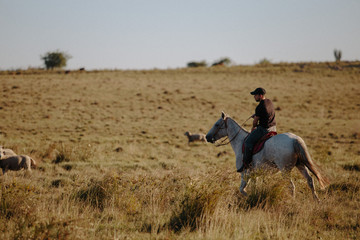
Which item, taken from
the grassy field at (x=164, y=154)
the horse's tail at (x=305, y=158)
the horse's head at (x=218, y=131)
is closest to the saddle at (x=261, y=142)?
the horse's tail at (x=305, y=158)

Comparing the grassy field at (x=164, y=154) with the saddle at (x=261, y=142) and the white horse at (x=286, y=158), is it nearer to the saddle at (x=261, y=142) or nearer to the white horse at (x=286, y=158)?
the white horse at (x=286, y=158)

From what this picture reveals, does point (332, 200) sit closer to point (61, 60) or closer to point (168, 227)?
point (168, 227)

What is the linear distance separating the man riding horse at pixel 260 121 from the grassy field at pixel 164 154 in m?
1.01

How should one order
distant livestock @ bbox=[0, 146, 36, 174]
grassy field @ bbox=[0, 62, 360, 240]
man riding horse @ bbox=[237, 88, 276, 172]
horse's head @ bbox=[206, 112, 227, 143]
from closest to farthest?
1. grassy field @ bbox=[0, 62, 360, 240]
2. man riding horse @ bbox=[237, 88, 276, 172]
3. horse's head @ bbox=[206, 112, 227, 143]
4. distant livestock @ bbox=[0, 146, 36, 174]

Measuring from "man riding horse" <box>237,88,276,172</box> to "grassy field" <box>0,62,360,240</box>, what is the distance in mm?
1014

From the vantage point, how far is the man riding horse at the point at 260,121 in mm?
8273

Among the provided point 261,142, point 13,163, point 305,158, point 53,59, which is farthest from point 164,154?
point 53,59

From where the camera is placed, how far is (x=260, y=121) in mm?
8484

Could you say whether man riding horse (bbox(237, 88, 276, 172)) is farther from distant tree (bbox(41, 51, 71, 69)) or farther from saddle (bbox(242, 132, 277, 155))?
distant tree (bbox(41, 51, 71, 69))

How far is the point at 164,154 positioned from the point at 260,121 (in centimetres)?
997

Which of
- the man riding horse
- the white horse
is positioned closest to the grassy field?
the white horse

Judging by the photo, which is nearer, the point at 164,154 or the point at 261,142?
the point at 261,142

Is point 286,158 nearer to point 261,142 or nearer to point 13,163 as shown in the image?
point 261,142

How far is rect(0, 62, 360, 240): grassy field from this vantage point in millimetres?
Answer: 5879
